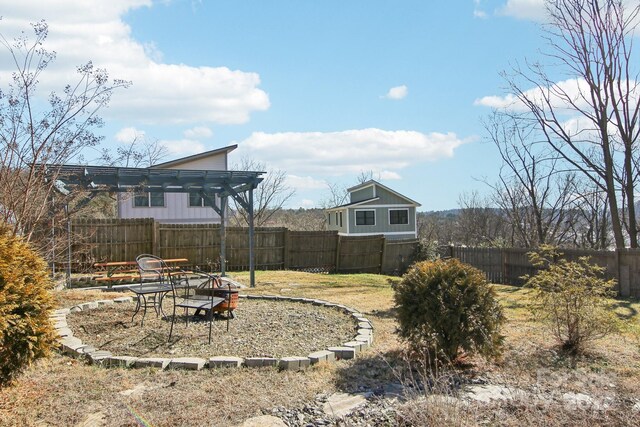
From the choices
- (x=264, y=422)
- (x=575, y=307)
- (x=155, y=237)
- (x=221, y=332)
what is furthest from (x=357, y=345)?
(x=155, y=237)

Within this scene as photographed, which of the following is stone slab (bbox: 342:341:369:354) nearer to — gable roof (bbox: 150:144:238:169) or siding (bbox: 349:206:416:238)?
gable roof (bbox: 150:144:238:169)

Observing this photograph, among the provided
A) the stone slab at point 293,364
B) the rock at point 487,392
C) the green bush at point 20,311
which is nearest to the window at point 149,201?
the stone slab at point 293,364

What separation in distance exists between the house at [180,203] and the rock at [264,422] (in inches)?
716

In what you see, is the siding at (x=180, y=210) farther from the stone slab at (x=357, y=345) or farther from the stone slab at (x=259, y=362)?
the stone slab at (x=259, y=362)

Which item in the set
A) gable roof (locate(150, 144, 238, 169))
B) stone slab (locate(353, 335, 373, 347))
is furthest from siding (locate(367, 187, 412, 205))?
stone slab (locate(353, 335, 373, 347))

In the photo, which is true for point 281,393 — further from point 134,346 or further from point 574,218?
point 574,218

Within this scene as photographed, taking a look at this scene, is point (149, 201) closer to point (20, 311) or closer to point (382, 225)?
point (382, 225)

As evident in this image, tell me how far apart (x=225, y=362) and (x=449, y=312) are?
213 cm

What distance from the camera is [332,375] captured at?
427 cm

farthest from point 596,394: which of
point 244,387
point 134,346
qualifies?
point 134,346

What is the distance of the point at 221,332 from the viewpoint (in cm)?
571

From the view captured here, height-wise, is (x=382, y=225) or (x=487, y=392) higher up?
(x=382, y=225)

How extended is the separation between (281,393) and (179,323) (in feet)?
9.56

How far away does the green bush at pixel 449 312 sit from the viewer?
4238 mm
